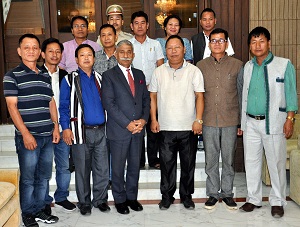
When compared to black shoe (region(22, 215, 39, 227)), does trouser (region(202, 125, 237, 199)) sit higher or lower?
higher

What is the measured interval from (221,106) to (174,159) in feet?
2.19

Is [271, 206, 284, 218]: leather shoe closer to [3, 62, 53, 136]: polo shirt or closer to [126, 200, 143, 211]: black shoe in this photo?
[126, 200, 143, 211]: black shoe

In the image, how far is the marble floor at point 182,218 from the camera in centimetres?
364

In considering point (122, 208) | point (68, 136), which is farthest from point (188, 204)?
point (68, 136)

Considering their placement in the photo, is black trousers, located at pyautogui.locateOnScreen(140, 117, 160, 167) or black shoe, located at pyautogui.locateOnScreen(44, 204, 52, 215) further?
black trousers, located at pyautogui.locateOnScreen(140, 117, 160, 167)

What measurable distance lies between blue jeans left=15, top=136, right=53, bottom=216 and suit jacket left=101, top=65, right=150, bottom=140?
1.86ft

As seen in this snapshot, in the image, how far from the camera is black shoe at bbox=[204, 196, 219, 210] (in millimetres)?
3953

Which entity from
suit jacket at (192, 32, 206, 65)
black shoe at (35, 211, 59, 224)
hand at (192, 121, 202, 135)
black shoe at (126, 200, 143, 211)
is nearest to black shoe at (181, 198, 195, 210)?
black shoe at (126, 200, 143, 211)

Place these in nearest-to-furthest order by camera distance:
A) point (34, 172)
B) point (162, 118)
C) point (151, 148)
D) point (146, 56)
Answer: point (34, 172)
point (162, 118)
point (146, 56)
point (151, 148)

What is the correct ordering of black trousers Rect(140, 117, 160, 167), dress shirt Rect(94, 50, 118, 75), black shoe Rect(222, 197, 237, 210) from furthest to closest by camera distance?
black trousers Rect(140, 117, 160, 167) < dress shirt Rect(94, 50, 118, 75) < black shoe Rect(222, 197, 237, 210)

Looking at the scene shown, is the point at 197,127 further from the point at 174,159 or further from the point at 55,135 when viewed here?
the point at 55,135

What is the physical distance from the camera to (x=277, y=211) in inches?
148

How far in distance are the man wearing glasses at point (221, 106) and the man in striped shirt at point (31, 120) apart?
1.41 metres

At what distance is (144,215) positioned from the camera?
12.7 ft
